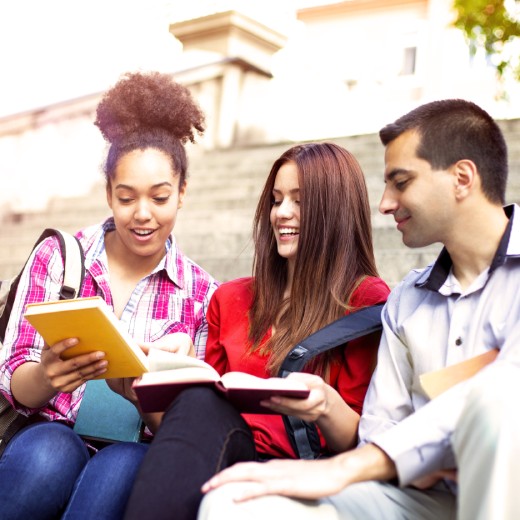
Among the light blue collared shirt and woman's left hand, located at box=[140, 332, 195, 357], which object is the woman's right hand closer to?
woman's left hand, located at box=[140, 332, 195, 357]

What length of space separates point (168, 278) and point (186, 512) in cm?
136

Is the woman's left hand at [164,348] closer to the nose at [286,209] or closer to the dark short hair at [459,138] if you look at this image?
the nose at [286,209]

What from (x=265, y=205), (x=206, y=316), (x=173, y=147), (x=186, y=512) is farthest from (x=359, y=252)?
(x=186, y=512)

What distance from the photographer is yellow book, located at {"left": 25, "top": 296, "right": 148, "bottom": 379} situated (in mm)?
2381

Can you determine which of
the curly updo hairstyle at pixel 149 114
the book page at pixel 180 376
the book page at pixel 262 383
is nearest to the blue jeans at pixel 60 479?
the book page at pixel 180 376

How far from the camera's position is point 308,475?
2.08 meters

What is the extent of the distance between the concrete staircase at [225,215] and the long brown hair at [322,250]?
2.41 metres

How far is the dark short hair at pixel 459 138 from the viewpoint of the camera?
262 centimetres

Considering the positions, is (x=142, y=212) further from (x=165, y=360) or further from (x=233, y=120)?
(x=233, y=120)

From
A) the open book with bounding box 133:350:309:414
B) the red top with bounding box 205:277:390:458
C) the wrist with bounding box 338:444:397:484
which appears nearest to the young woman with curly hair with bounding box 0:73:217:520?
the red top with bounding box 205:277:390:458

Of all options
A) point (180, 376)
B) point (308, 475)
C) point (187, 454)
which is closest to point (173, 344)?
point (180, 376)

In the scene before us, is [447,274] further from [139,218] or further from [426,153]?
[139,218]

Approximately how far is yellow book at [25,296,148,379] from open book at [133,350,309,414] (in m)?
0.13

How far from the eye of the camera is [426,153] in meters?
2.64
